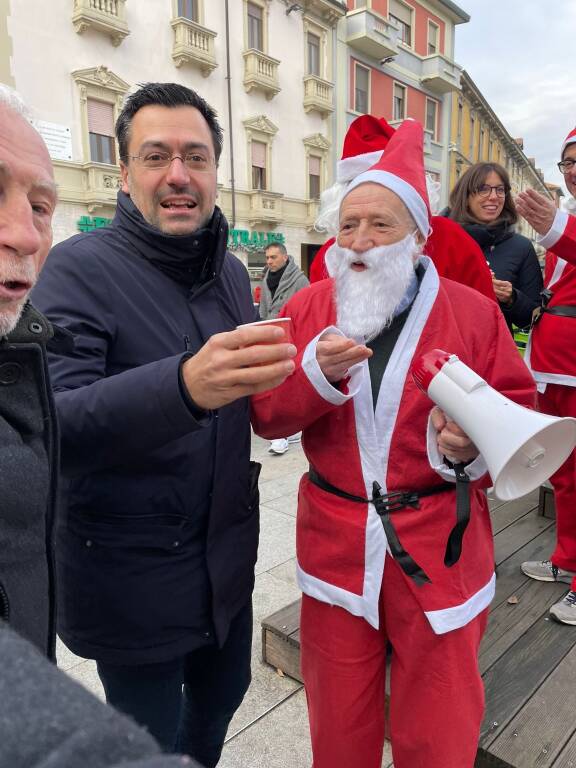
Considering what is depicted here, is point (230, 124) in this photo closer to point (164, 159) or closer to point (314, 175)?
point (314, 175)

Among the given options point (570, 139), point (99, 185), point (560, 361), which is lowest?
point (560, 361)

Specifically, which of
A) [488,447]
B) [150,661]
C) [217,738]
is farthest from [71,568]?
[488,447]

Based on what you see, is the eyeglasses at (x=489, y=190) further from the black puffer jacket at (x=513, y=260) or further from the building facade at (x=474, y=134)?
the building facade at (x=474, y=134)

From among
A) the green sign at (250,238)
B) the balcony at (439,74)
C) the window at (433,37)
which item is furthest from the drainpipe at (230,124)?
the window at (433,37)

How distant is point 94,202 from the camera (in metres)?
11.2

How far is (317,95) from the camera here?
15922mm

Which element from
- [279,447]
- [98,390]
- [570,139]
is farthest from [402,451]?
[279,447]

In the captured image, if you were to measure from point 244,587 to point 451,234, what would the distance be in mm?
1592

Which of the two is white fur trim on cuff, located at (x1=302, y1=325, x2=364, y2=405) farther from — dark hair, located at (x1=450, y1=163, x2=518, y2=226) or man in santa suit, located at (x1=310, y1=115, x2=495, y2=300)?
dark hair, located at (x1=450, y1=163, x2=518, y2=226)

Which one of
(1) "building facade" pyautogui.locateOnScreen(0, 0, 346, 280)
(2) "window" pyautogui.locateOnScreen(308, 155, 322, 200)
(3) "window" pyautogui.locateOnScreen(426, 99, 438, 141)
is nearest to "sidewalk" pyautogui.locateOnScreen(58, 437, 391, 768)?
(1) "building facade" pyautogui.locateOnScreen(0, 0, 346, 280)

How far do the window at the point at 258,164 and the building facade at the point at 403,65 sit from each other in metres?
2.95

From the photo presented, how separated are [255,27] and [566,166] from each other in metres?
15.0

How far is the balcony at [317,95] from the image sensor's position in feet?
51.7

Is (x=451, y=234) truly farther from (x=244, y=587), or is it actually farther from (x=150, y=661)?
(x=150, y=661)
